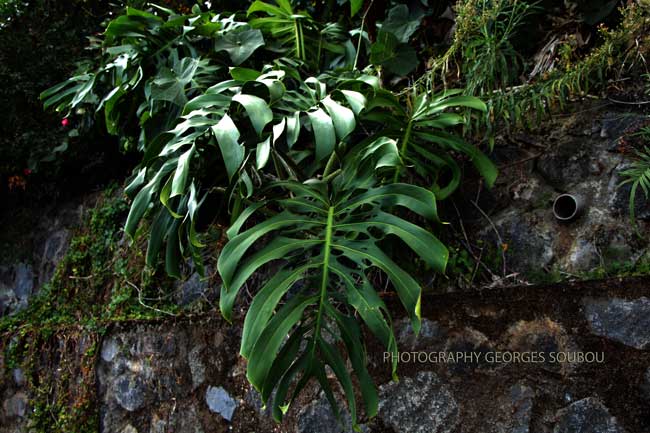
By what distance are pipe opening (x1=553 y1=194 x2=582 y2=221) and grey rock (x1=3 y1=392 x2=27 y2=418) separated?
8.38 feet

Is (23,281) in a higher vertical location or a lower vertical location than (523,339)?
lower

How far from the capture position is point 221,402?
2010 mm

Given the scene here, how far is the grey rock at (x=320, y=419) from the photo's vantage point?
5.47ft

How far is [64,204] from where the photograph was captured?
11.4 ft

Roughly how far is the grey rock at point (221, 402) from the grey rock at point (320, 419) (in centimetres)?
32

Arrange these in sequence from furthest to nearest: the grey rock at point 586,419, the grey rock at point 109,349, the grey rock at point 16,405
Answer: the grey rock at point 16,405
the grey rock at point 109,349
the grey rock at point 586,419

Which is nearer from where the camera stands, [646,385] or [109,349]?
[646,385]

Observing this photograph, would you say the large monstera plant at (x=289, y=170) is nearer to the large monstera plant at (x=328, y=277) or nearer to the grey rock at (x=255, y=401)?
the large monstera plant at (x=328, y=277)

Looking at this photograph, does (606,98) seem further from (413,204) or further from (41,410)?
(41,410)

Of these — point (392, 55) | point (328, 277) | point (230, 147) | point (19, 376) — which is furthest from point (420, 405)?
point (19, 376)

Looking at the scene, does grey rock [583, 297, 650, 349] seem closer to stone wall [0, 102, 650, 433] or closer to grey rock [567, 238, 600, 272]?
stone wall [0, 102, 650, 433]

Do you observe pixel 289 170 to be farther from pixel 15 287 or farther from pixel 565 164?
pixel 15 287

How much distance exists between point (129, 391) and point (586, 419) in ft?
5.59

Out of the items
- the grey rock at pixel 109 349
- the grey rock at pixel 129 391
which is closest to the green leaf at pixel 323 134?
the grey rock at pixel 129 391
